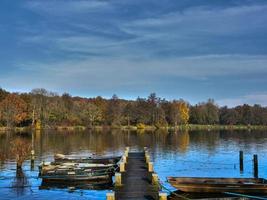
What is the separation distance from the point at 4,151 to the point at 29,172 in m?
26.1

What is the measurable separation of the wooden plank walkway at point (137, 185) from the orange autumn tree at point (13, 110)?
126873 millimetres

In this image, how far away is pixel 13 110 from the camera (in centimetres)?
16562

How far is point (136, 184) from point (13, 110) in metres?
138

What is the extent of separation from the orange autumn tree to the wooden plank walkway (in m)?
127

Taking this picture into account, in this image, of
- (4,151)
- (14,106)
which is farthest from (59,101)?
(4,151)

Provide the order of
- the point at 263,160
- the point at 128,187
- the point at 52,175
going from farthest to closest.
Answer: the point at 263,160 < the point at 52,175 < the point at 128,187

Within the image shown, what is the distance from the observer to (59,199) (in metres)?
38.0

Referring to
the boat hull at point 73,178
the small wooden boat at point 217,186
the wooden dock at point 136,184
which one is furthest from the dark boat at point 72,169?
the small wooden boat at point 217,186

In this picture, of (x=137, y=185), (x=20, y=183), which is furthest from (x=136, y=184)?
(x=20, y=183)

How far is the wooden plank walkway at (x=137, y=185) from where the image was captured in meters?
30.7

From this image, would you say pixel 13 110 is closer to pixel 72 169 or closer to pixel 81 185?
pixel 72 169

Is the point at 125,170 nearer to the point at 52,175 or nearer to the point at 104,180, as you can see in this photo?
the point at 104,180

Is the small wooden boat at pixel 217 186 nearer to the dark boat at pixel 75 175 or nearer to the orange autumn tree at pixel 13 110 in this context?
the dark boat at pixel 75 175

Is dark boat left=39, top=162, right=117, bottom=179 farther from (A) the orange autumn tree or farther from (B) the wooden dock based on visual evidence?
(A) the orange autumn tree
